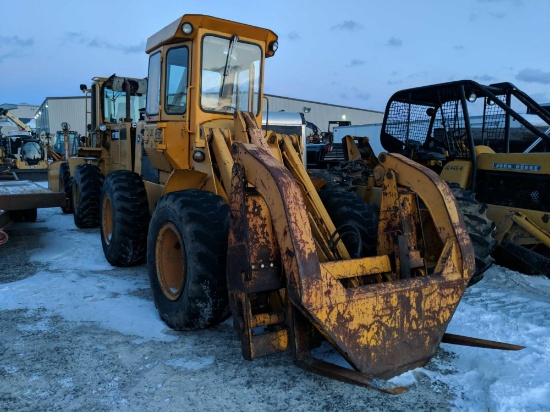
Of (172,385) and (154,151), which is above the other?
(154,151)

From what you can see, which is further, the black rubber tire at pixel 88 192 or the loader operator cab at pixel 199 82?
the black rubber tire at pixel 88 192

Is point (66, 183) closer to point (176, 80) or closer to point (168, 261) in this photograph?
point (176, 80)

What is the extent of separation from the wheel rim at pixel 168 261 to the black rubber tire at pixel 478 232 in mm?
2754

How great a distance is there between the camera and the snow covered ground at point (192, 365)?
291 cm

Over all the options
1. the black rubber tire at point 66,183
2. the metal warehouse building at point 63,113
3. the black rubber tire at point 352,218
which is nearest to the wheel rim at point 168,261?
the black rubber tire at point 352,218

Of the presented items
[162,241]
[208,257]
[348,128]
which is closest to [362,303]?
[208,257]

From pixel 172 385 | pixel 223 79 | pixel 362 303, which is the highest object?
pixel 223 79

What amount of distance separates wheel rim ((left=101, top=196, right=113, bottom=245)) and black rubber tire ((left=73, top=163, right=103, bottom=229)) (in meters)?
2.11

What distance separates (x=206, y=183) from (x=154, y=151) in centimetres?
114

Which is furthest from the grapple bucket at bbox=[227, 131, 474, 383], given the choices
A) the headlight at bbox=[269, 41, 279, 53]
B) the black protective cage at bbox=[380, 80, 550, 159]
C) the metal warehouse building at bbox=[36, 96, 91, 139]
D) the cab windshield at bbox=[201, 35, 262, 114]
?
the metal warehouse building at bbox=[36, 96, 91, 139]

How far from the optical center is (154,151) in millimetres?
5191

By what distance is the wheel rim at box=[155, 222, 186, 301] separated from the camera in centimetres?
409

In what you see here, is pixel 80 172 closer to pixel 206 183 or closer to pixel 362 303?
pixel 206 183

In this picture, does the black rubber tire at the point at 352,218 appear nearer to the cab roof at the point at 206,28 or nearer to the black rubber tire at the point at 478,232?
the black rubber tire at the point at 478,232
